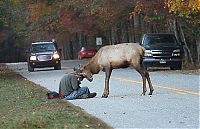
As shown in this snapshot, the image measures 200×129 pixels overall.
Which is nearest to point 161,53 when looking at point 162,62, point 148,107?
point 162,62

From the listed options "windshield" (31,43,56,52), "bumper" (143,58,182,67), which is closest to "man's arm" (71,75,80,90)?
"bumper" (143,58,182,67)

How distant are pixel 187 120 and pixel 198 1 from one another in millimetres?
16708

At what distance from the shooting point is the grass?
11305 mm

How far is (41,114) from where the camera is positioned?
13.1 m

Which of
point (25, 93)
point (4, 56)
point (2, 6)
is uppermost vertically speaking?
point (2, 6)

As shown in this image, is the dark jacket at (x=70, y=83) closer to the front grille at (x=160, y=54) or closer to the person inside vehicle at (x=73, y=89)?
the person inside vehicle at (x=73, y=89)

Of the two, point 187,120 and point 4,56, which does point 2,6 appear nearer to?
point 187,120

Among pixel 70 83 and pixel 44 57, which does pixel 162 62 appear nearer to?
pixel 44 57

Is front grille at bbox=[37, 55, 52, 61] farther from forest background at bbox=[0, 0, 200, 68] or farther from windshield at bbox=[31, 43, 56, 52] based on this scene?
forest background at bbox=[0, 0, 200, 68]

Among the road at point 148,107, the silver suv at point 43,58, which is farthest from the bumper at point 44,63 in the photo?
the road at point 148,107

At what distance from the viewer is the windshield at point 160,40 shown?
3300 cm

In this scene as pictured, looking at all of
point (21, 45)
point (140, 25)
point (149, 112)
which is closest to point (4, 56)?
point (21, 45)

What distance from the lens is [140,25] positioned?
48219 mm

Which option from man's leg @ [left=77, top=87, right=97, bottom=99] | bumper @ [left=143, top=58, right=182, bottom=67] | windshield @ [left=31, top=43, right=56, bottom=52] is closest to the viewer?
man's leg @ [left=77, top=87, right=97, bottom=99]
